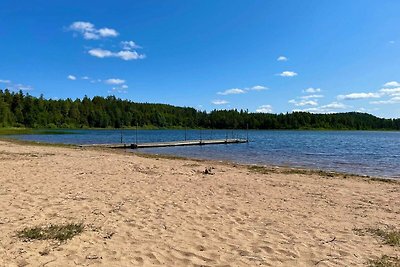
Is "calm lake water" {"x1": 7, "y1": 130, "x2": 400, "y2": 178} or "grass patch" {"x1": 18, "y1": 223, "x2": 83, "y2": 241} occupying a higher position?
"grass patch" {"x1": 18, "y1": 223, "x2": 83, "y2": 241}

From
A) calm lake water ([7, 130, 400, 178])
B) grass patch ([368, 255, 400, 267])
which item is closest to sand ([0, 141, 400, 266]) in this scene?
grass patch ([368, 255, 400, 267])

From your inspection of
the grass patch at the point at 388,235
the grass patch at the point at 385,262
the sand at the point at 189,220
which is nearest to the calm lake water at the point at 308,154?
the sand at the point at 189,220

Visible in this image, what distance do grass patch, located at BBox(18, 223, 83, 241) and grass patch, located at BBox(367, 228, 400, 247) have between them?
642 cm

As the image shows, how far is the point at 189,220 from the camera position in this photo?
8.30 meters

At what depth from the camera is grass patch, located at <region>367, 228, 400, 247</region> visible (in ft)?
23.1

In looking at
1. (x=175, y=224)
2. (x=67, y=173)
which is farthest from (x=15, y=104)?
(x=175, y=224)

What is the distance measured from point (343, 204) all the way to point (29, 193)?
990cm

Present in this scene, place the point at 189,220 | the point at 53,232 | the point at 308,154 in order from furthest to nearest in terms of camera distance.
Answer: the point at 308,154, the point at 189,220, the point at 53,232

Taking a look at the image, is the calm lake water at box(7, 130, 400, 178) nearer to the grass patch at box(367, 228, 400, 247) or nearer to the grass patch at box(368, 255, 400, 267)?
the grass patch at box(367, 228, 400, 247)

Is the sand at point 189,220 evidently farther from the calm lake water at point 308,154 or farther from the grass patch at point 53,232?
the calm lake water at point 308,154

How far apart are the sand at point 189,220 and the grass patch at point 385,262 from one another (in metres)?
0.17

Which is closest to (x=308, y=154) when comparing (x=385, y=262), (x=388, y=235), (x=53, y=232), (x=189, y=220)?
(x=388, y=235)

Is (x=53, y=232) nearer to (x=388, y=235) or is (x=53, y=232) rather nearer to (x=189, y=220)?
(x=189, y=220)

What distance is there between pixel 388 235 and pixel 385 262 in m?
1.92
